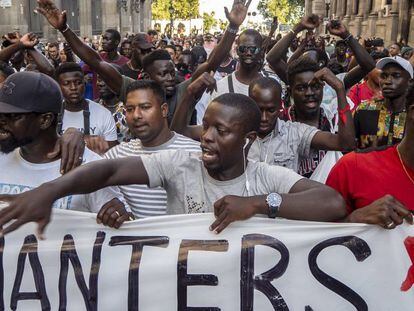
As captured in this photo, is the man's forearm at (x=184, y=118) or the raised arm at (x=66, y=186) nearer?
the raised arm at (x=66, y=186)

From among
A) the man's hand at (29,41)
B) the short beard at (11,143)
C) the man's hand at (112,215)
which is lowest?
the man's hand at (112,215)

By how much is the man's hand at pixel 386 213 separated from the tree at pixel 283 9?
70958mm

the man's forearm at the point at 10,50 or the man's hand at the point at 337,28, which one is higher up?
the man's hand at the point at 337,28

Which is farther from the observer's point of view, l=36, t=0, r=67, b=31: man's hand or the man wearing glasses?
the man wearing glasses

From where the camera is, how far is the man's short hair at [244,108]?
315 centimetres

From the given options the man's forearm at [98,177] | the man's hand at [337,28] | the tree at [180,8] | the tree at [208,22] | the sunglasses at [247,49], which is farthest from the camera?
the tree at [208,22]

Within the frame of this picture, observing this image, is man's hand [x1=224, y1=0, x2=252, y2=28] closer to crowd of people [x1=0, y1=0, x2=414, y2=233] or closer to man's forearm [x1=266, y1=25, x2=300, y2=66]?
man's forearm [x1=266, y1=25, x2=300, y2=66]

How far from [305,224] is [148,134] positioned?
4.45ft

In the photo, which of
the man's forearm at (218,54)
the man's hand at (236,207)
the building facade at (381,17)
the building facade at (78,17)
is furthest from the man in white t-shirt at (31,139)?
the building facade at (78,17)

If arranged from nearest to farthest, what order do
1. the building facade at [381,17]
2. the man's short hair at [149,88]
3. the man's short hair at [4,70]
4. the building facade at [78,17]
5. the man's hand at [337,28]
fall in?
1. the man's short hair at [149,88]
2. the man's hand at [337,28]
3. the man's short hair at [4,70]
4. the building facade at [381,17]
5. the building facade at [78,17]

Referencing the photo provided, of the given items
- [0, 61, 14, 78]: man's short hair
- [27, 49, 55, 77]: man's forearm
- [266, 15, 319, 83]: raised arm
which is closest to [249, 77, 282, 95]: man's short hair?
[266, 15, 319, 83]: raised arm

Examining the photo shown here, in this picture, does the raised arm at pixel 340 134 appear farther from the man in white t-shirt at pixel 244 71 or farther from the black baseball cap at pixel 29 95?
the black baseball cap at pixel 29 95

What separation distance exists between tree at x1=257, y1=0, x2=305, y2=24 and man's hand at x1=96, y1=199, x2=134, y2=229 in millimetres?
71006

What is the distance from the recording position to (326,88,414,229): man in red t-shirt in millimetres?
3094
